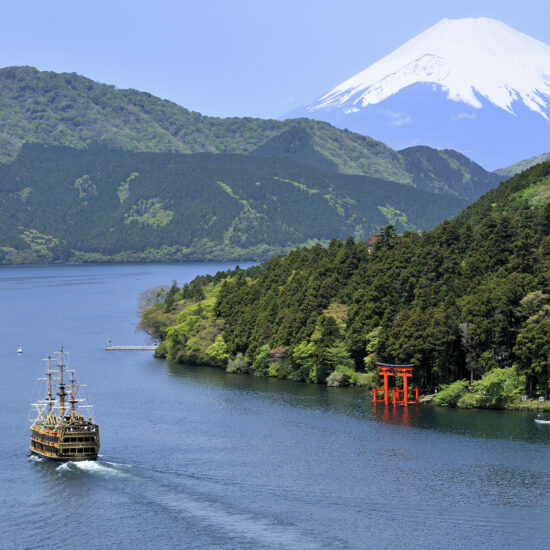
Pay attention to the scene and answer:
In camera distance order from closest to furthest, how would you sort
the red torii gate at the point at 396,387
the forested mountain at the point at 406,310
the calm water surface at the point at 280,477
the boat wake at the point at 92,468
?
the calm water surface at the point at 280,477, the boat wake at the point at 92,468, the forested mountain at the point at 406,310, the red torii gate at the point at 396,387

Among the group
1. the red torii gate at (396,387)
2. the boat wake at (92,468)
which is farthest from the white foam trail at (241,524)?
the red torii gate at (396,387)

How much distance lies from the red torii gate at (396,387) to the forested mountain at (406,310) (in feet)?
5.75

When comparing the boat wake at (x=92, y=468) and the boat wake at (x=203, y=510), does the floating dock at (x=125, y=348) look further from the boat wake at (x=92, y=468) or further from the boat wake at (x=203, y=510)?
the boat wake at (x=203, y=510)

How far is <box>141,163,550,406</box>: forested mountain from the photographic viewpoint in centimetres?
11212

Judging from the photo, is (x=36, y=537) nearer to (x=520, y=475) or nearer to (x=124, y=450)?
(x=124, y=450)

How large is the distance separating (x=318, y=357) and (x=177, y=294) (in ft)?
178

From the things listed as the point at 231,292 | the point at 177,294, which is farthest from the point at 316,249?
the point at 177,294

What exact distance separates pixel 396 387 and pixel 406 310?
11.0 meters

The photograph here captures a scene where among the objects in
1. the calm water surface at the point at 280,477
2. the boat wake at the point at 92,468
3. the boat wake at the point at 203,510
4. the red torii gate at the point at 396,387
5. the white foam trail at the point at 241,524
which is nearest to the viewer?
the white foam trail at the point at 241,524

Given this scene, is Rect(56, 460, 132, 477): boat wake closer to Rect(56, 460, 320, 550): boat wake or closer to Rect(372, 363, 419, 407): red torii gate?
Rect(56, 460, 320, 550): boat wake

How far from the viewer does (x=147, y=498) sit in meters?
77.8

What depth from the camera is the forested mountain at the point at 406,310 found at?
112125 mm

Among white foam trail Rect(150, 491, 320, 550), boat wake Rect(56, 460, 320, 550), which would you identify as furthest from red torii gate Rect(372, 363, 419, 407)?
white foam trail Rect(150, 491, 320, 550)

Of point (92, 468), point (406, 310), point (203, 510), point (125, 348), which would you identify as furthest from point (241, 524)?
point (125, 348)
